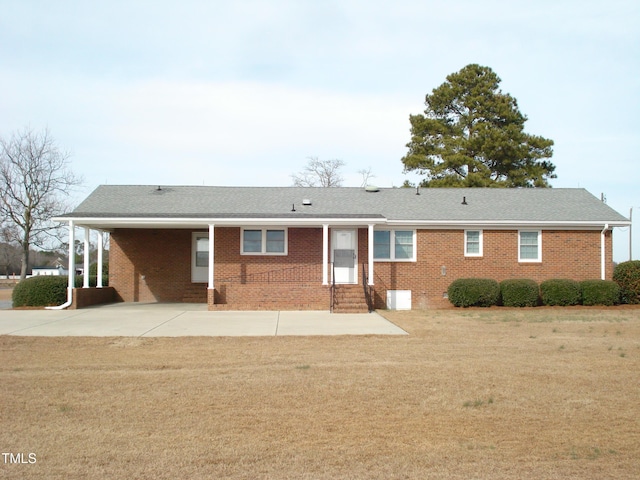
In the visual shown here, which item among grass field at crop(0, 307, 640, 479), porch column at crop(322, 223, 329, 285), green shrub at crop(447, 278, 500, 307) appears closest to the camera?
grass field at crop(0, 307, 640, 479)

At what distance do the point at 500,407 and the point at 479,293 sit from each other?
41.4 feet

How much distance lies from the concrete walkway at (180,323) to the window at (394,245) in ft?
11.2

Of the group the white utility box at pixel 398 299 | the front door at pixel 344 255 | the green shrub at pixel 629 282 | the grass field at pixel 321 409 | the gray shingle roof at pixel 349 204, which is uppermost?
the gray shingle roof at pixel 349 204

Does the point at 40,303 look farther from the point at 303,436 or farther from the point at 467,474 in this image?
Answer: the point at 467,474

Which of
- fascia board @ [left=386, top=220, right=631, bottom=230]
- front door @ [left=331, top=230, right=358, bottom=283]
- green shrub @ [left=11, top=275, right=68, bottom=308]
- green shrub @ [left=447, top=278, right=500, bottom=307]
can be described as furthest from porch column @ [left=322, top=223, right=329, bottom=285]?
green shrub @ [left=11, top=275, right=68, bottom=308]

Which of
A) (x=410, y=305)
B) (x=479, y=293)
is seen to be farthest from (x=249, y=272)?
(x=479, y=293)

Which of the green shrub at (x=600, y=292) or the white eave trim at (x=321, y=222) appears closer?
the white eave trim at (x=321, y=222)

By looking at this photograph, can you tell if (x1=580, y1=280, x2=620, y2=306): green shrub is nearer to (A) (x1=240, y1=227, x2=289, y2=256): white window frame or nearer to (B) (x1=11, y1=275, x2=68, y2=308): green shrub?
(A) (x1=240, y1=227, x2=289, y2=256): white window frame

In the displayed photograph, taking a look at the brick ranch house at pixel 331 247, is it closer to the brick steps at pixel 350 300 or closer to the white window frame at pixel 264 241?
the white window frame at pixel 264 241

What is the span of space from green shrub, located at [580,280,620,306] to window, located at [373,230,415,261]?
222 inches

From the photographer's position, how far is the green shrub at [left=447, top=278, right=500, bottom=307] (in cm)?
1989

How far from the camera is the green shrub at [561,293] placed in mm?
20250

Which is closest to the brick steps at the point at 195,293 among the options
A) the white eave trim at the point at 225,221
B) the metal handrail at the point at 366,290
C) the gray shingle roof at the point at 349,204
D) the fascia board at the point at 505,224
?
the gray shingle roof at the point at 349,204

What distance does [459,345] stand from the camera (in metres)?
12.2
